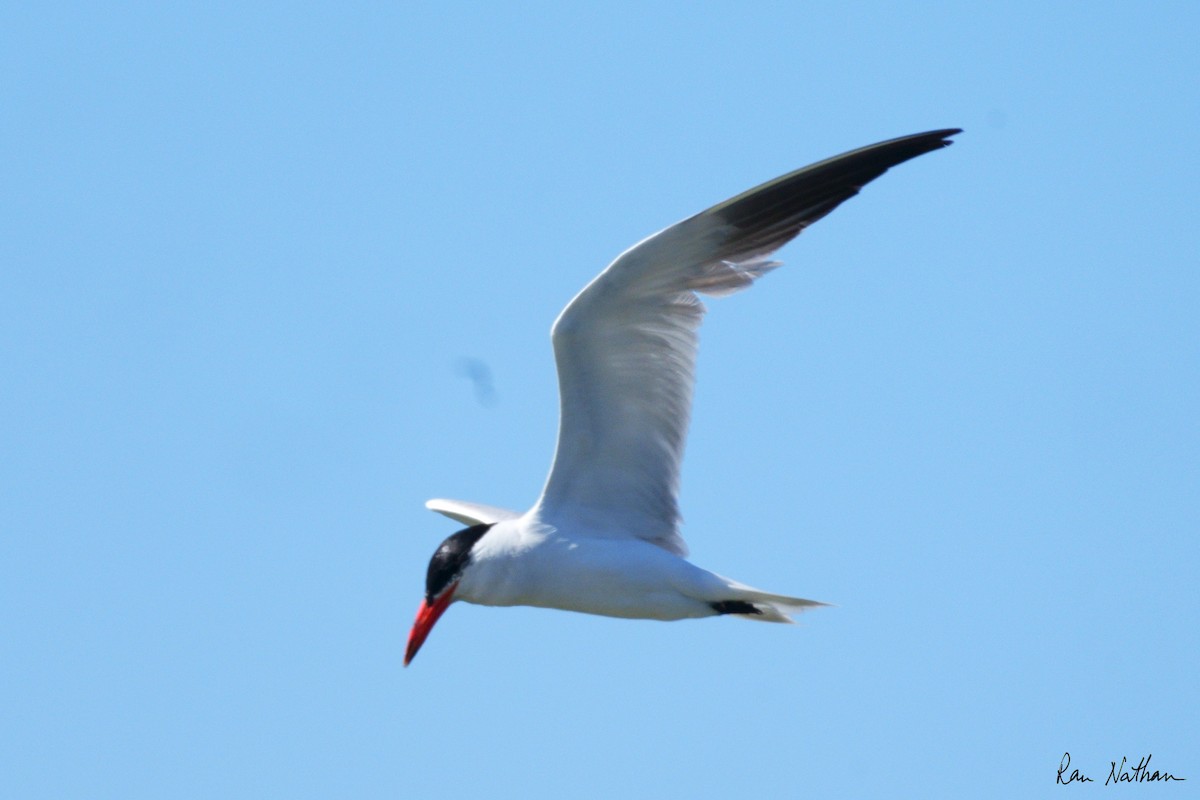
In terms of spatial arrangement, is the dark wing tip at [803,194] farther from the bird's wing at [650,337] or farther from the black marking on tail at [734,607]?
the black marking on tail at [734,607]

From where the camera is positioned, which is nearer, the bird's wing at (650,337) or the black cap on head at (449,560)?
the bird's wing at (650,337)

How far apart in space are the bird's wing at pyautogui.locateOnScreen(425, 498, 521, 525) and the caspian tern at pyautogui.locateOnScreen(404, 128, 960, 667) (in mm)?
1454

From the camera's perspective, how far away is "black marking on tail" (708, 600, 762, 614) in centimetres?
905

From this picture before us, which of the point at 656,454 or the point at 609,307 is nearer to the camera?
the point at 609,307

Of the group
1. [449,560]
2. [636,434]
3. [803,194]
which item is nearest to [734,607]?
[636,434]

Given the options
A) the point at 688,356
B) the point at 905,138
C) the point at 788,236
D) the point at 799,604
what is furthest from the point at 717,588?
the point at 905,138

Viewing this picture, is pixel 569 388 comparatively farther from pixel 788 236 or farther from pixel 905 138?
pixel 905 138

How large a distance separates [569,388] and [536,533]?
2.63 feet

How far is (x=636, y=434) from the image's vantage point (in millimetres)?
9047

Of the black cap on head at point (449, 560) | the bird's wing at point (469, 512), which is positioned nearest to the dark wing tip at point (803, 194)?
the black cap on head at point (449, 560)

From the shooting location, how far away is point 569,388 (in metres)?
8.78

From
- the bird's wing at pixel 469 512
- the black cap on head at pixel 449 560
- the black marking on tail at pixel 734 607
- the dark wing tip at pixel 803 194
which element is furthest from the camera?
the bird's wing at pixel 469 512

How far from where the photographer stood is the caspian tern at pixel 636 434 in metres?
8.51

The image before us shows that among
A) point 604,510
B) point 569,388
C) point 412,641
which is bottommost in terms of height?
point 412,641
